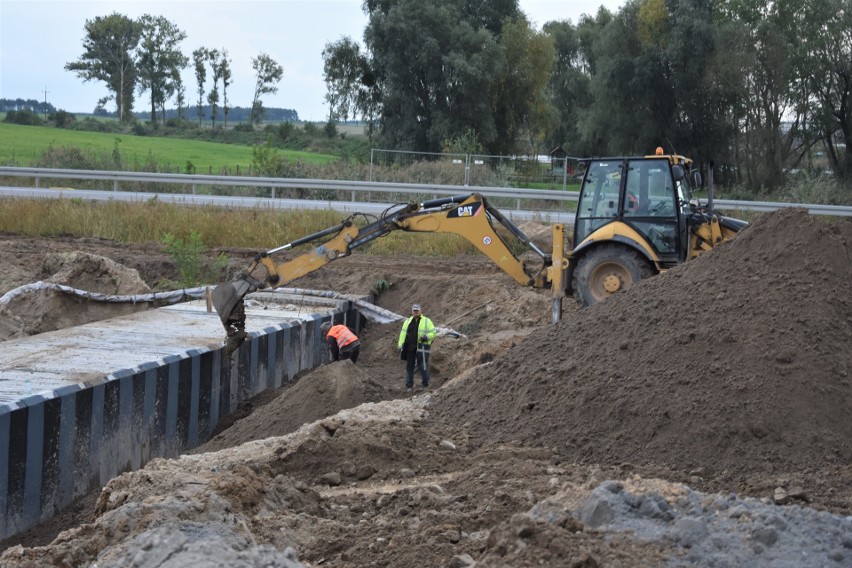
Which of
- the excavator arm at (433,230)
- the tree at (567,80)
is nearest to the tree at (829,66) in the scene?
the tree at (567,80)

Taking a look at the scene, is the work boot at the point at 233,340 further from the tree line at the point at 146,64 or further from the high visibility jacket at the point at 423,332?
the tree line at the point at 146,64

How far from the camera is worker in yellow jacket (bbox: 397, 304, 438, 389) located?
12.4 meters

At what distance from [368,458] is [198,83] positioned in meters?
76.9

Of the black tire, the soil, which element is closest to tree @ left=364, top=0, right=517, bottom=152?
the black tire

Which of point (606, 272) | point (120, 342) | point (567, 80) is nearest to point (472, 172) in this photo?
point (606, 272)

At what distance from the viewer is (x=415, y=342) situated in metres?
12.4

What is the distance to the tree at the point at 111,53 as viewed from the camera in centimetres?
7925

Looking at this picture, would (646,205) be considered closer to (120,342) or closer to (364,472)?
(120,342)

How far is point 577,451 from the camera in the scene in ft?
24.2

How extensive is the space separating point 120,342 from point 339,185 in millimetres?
13600

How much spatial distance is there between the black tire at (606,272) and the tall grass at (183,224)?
282 inches

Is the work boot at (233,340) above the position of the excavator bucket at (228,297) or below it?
below

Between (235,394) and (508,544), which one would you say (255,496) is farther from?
(235,394)

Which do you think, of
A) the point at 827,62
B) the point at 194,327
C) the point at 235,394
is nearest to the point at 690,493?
Result: the point at 235,394
